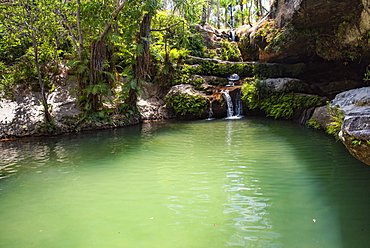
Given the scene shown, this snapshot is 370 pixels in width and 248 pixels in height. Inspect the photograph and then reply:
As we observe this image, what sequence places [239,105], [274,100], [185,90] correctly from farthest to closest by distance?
[185,90] < [239,105] < [274,100]

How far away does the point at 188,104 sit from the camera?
13328 millimetres

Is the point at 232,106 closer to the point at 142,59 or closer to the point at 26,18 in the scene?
the point at 142,59

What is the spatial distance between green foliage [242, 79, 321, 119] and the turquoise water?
16.0 feet

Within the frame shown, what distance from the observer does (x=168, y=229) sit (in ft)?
9.53

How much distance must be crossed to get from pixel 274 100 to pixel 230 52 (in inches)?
270

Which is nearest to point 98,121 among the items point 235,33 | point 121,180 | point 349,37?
point 121,180

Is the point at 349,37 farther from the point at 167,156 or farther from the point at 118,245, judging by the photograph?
the point at 118,245

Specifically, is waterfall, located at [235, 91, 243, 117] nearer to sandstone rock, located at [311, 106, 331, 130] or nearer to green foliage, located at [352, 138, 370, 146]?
sandstone rock, located at [311, 106, 331, 130]

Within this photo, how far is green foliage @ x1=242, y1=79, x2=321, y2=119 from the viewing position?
37.1 ft

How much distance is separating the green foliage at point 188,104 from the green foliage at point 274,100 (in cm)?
236

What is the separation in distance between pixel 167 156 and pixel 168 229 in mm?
3251

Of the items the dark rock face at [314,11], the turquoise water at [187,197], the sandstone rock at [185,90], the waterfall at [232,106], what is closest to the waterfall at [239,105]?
the waterfall at [232,106]

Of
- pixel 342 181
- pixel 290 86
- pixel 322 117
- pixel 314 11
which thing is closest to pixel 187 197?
pixel 342 181

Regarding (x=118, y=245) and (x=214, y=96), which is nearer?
(x=118, y=245)
